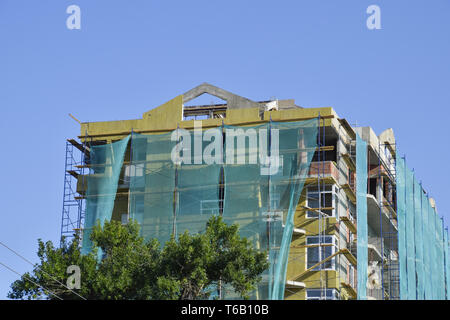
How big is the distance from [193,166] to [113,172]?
4.16m

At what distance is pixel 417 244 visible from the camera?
53562mm

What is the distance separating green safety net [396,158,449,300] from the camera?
164 feet

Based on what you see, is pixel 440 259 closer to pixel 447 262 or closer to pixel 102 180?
pixel 447 262

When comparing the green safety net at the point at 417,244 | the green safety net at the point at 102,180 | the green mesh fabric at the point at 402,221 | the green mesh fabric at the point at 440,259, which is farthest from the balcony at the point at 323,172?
the green mesh fabric at the point at 440,259

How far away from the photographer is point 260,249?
42.4 meters

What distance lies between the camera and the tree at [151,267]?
37.1 meters

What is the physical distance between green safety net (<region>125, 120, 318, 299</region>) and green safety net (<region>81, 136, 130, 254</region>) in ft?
2.83

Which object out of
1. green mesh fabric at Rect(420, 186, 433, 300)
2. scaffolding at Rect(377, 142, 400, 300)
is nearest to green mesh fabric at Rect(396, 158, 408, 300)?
scaffolding at Rect(377, 142, 400, 300)

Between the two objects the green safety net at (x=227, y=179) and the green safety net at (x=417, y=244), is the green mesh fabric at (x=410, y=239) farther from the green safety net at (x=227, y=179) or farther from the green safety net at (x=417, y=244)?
the green safety net at (x=227, y=179)

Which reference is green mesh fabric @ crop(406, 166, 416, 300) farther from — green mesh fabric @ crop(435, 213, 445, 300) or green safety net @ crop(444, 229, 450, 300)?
green safety net @ crop(444, 229, 450, 300)

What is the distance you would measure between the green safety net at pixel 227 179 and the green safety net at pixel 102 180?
861mm
